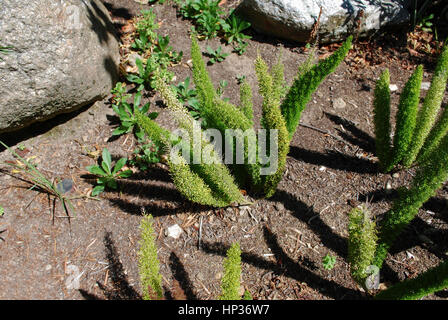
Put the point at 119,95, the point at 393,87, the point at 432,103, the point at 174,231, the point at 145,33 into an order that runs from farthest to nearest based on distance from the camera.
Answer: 1. the point at 145,33
2. the point at 393,87
3. the point at 119,95
4. the point at 174,231
5. the point at 432,103

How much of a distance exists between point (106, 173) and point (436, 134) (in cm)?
179

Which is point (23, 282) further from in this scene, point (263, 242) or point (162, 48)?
point (162, 48)

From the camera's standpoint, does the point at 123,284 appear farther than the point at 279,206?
No

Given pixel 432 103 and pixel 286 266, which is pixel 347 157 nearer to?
pixel 432 103

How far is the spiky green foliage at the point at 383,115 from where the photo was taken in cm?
165

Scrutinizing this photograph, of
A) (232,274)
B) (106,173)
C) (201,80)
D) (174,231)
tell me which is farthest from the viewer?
(106,173)

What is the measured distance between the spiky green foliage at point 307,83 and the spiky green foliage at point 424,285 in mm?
847

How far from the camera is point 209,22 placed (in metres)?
2.70

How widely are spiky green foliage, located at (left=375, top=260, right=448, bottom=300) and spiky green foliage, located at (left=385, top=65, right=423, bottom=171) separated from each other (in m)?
0.69

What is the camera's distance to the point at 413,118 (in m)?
1.64

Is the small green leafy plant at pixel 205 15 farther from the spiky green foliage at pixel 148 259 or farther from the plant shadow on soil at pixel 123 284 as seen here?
the spiky green foliage at pixel 148 259

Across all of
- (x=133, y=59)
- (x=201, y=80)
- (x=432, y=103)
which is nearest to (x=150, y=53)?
(x=133, y=59)

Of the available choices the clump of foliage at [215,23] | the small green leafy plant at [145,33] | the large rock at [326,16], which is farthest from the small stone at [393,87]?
the small green leafy plant at [145,33]
